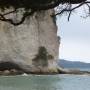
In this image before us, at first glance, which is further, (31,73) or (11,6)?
(31,73)

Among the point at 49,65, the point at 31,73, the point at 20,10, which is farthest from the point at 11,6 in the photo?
the point at 49,65

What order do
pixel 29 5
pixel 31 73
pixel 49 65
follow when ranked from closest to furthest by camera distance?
1. pixel 29 5
2. pixel 31 73
3. pixel 49 65

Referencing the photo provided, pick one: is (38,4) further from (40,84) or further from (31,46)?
(31,46)

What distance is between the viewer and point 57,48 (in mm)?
66000

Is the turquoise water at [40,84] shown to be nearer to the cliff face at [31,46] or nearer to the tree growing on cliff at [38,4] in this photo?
the cliff face at [31,46]

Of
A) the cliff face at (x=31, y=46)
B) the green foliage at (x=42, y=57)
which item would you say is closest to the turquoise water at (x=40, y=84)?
the cliff face at (x=31, y=46)

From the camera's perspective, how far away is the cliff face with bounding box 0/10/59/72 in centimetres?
5822

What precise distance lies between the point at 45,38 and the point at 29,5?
58.5 m

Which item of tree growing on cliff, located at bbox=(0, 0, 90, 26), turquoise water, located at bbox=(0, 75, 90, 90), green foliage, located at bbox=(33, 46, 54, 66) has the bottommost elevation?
green foliage, located at bbox=(33, 46, 54, 66)

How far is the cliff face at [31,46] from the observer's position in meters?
58.2

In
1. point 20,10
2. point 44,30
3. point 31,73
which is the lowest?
point 31,73

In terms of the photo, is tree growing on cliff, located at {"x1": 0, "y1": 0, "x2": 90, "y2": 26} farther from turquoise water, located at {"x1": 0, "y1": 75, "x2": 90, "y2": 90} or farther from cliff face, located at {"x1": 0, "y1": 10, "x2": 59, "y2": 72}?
cliff face, located at {"x1": 0, "y1": 10, "x2": 59, "y2": 72}

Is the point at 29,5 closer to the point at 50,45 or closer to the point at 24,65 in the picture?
the point at 24,65

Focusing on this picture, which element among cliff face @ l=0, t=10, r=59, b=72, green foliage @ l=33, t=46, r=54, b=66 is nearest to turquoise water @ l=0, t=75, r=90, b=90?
cliff face @ l=0, t=10, r=59, b=72
